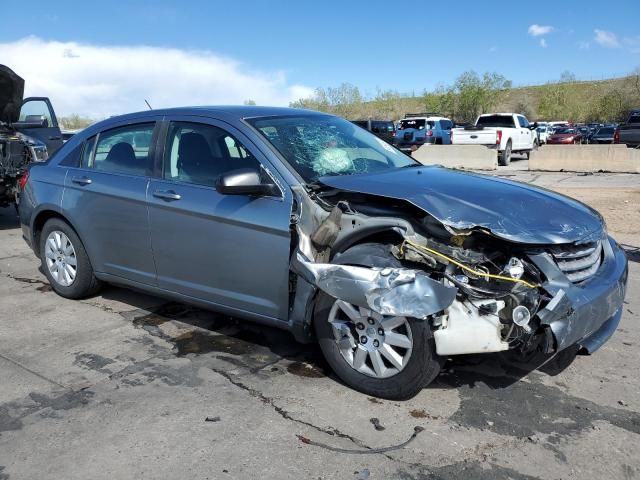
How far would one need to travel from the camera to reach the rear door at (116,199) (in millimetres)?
4609

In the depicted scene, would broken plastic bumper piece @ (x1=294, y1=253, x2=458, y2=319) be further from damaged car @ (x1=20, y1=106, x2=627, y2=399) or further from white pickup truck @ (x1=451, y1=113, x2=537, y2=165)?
white pickup truck @ (x1=451, y1=113, x2=537, y2=165)

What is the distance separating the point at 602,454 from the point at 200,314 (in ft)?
10.9

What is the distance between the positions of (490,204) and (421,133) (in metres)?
24.8

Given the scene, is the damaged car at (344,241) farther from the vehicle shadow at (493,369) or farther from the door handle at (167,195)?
the vehicle shadow at (493,369)

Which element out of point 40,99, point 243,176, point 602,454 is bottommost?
point 602,454

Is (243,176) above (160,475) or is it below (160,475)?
above

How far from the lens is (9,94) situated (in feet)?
35.3

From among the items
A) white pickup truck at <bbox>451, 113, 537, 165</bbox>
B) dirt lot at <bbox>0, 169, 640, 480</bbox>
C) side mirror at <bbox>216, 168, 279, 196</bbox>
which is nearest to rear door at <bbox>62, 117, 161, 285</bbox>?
dirt lot at <bbox>0, 169, 640, 480</bbox>

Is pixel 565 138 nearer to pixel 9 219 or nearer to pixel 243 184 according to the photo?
pixel 9 219

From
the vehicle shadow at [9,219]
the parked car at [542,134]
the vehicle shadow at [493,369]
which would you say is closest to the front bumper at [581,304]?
the vehicle shadow at [493,369]

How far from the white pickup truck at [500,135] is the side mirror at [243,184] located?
2012cm

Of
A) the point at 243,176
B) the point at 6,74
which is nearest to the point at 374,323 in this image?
the point at 243,176

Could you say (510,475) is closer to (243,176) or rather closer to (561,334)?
(561,334)

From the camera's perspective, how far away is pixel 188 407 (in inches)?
137
